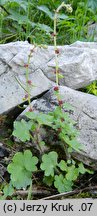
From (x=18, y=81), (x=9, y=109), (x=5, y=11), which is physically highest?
(x=5, y=11)

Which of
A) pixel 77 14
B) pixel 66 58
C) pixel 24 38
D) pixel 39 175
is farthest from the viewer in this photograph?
pixel 77 14

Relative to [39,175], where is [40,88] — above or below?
above

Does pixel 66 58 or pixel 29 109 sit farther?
pixel 66 58

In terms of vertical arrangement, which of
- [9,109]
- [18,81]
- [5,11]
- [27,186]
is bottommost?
[27,186]

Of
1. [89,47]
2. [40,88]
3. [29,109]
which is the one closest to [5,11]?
[89,47]

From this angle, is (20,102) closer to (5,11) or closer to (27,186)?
(27,186)

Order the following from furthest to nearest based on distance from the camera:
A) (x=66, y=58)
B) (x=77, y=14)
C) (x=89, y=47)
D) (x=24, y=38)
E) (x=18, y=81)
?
(x=77, y=14) → (x=24, y=38) → (x=89, y=47) → (x=66, y=58) → (x=18, y=81)

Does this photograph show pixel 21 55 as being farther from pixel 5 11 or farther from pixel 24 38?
pixel 5 11

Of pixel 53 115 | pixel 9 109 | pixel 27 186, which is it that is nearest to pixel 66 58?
pixel 9 109

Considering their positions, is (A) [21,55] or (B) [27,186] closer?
(B) [27,186]
